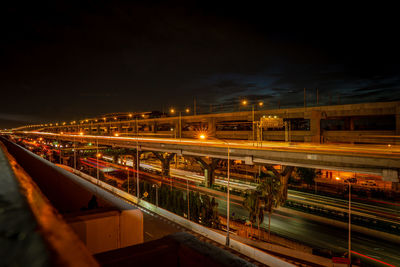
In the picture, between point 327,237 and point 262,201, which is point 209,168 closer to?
point 262,201

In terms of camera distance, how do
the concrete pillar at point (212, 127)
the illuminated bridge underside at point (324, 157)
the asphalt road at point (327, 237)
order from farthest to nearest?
the concrete pillar at point (212, 127) → the asphalt road at point (327, 237) → the illuminated bridge underside at point (324, 157)

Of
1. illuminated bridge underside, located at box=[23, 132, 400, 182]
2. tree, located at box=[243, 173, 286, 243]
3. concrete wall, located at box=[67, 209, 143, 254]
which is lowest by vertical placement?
tree, located at box=[243, 173, 286, 243]

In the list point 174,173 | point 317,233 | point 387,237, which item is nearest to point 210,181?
point 174,173

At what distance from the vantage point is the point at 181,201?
1110 inches

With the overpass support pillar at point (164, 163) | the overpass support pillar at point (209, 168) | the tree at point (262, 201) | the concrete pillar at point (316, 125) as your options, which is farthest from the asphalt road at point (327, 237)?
the overpass support pillar at point (164, 163)

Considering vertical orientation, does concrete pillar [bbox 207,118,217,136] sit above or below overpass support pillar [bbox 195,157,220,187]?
above

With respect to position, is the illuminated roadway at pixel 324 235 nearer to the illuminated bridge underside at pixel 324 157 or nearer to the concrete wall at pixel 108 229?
the illuminated bridge underside at pixel 324 157

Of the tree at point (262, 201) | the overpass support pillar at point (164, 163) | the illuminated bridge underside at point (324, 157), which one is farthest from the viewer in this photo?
the overpass support pillar at point (164, 163)

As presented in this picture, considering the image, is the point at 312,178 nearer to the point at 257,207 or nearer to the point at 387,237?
the point at 387,237

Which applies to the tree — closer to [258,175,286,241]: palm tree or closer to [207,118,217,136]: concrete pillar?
[258,175,286,241]: palm tree

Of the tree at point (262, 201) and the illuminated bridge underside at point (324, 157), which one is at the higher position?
the illuminated bridge underside at point (324, 157)

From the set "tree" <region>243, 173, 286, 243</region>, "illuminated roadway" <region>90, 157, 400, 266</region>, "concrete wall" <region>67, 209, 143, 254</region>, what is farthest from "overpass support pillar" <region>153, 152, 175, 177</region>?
"concrete wall" <region>67, 209, 143, 254</region>

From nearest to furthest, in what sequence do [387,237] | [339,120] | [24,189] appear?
[24,189], [387,237], [339,120]

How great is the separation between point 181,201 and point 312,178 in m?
23.8
